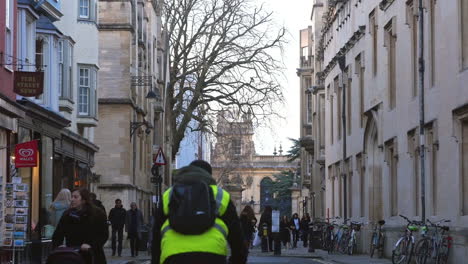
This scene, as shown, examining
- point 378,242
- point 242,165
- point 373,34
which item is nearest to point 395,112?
point 378,242

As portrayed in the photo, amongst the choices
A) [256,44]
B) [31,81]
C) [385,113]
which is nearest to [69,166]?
[385,113]

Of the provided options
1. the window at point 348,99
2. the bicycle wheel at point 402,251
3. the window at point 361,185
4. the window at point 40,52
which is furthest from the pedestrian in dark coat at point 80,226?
the window at point 348,99

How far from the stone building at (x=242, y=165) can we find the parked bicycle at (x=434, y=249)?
2953cm

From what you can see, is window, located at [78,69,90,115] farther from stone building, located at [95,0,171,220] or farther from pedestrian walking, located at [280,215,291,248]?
pedestrian walking, located at [280,215,291,248]

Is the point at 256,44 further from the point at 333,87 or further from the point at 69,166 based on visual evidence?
the point at 69,166

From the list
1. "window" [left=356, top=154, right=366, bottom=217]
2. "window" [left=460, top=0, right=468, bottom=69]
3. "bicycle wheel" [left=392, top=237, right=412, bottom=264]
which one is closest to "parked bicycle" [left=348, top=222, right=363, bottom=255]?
"window" [left=356, top=154, right=366, bottom=217]

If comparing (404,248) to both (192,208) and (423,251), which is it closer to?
(423,251)

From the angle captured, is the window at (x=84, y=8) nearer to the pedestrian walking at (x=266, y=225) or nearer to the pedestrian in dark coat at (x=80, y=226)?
the pedestrian walking at (x=266, y=225)

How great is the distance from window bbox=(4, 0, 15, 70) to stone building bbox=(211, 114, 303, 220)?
29.1m

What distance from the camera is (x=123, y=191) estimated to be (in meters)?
48.4

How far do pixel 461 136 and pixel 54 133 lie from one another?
12.0 m

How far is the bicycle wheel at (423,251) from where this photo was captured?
2539 centimetres

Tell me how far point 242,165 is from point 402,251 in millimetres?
112308

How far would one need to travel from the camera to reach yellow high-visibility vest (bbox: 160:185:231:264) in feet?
26.3
